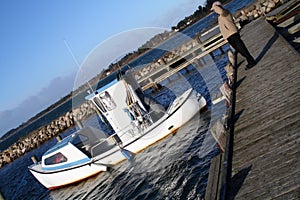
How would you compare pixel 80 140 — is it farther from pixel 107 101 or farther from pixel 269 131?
pixel 269 131

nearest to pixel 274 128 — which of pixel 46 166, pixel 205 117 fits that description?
pixel 205 117

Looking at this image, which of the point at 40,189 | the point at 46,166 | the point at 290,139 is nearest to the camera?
the point at 290,139

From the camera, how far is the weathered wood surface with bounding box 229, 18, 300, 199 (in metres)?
5.69

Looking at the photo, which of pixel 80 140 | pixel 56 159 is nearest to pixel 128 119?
pixel 80 140

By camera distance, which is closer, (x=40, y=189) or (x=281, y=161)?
(x=281, y=161)

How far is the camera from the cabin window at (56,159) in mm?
21391

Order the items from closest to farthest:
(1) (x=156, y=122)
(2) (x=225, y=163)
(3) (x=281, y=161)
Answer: (3) (x=281, y=161) < (2) (x=225, y=163) < (1) (x=156, y=122)

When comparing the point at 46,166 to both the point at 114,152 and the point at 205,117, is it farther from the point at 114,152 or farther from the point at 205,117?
the point at 205,117

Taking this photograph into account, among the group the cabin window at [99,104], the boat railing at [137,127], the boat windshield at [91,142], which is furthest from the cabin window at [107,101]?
the boat windshield at [91,142]

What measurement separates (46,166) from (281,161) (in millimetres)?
18931

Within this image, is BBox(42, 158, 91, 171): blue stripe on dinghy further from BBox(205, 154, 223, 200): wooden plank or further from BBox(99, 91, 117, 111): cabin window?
BBox(205, 154, 223, 200): wooden plank

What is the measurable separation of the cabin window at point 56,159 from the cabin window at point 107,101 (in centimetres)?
452

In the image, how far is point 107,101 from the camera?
63.3ft

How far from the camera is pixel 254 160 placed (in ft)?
21.8
